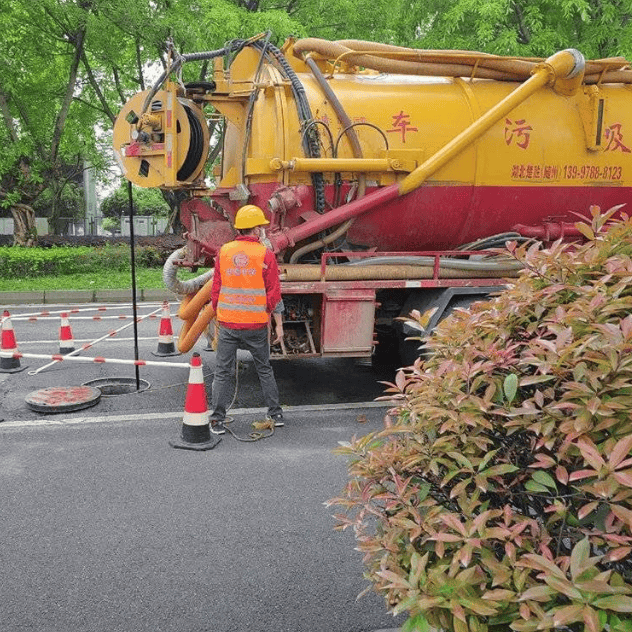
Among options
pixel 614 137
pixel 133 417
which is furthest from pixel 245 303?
pixel 614 137

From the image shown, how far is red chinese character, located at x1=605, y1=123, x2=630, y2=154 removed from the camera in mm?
6020

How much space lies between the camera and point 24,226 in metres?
15.4

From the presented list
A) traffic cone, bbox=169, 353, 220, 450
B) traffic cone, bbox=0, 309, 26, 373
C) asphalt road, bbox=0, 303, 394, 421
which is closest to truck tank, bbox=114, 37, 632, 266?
asphalt road, bbox=0, 303, 394, 421

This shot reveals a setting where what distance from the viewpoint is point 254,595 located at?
2930mm

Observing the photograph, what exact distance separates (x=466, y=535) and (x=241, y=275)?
11.4 ft

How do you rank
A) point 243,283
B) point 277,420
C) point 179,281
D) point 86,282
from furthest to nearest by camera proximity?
point 86,282, point 179,281, point 277,420, point 243,283

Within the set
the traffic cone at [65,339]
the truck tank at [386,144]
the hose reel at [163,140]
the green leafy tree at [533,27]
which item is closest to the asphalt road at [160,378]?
the traffic cone at [65,339]

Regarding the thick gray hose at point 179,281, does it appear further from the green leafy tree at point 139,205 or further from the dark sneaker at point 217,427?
the green leafy tree at point 139,205

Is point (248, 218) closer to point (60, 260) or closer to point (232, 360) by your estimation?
point (232, 360)

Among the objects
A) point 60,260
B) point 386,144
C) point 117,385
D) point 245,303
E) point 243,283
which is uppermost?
point 386,144

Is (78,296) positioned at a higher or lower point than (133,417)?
higher

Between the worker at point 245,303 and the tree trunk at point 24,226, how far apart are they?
12.0 metres

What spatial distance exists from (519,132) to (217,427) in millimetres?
3763

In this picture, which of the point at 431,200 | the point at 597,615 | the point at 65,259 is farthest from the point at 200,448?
the point at 65,259
